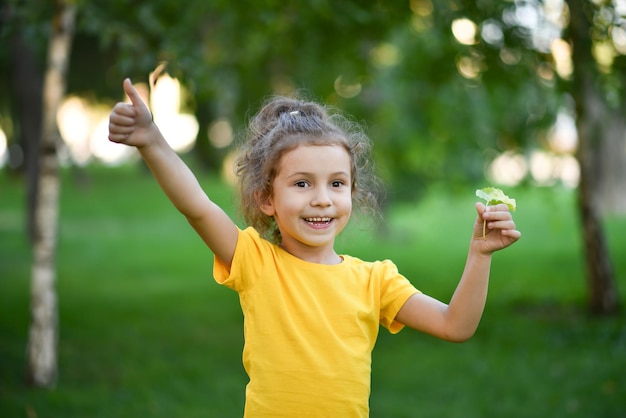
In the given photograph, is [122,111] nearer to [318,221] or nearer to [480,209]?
[318,221]

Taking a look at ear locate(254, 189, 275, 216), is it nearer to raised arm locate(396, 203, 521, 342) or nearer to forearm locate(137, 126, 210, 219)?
forearm locate(137, 126, 210, 219)

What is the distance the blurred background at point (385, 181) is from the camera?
16.8ft

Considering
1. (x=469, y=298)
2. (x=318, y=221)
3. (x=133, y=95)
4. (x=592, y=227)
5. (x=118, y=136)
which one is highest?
(x=592, y=227)

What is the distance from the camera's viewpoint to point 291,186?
7.18 ft

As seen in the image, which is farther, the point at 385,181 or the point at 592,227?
the point at 385,181

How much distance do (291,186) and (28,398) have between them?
11.7 feet

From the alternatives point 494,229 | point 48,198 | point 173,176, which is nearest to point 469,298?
point 494,229

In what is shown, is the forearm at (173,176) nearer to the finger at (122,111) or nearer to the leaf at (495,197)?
the finger at (122,111)

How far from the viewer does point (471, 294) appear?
2.12 meters

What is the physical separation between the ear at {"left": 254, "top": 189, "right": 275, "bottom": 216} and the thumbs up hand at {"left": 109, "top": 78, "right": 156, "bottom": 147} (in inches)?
19.7

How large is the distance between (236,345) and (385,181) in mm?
2290

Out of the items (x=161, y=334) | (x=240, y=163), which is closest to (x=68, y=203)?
(x=161, y=334)

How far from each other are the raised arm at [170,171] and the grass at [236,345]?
0.68m

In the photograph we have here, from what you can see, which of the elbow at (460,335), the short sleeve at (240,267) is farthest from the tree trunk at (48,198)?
the elbow at (460,335)
